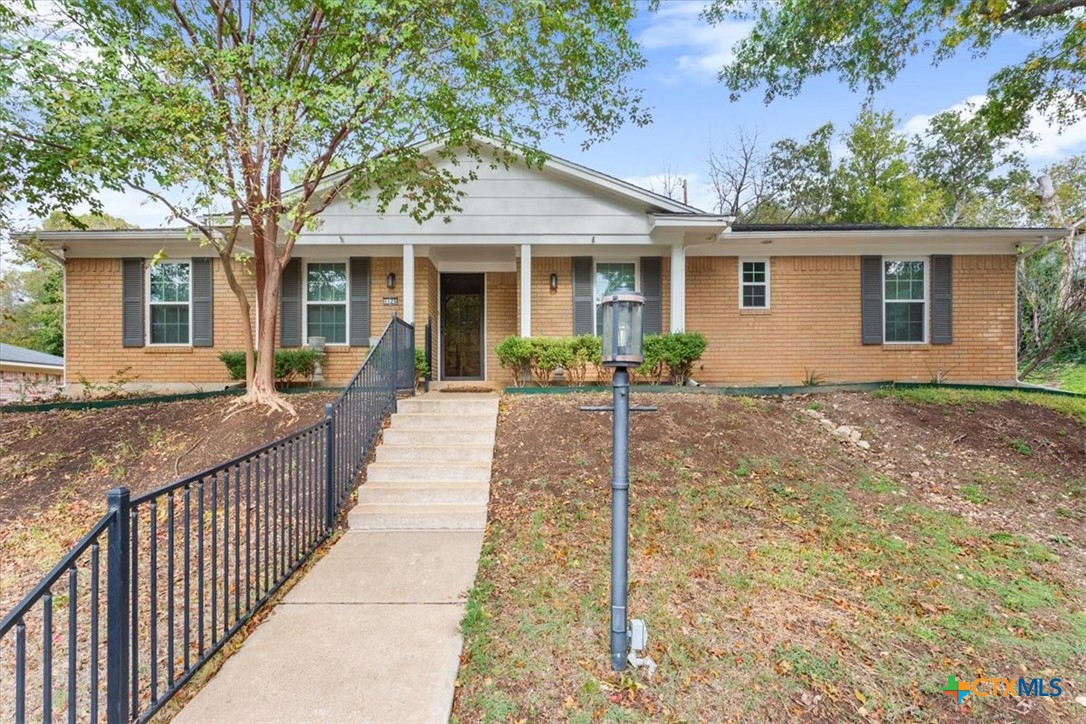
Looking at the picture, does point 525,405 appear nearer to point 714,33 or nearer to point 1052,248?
point 714,33

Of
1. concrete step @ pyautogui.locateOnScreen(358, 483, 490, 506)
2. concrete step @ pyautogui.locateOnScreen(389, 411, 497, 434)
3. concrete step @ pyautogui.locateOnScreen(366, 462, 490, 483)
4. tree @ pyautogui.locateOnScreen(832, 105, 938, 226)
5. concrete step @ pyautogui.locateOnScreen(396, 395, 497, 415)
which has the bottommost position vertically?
concrete step @ pyautogui.locateOnScreen(358, 483, 490, 506)

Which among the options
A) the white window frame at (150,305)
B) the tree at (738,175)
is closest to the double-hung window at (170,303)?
the white window frame at (150,305)

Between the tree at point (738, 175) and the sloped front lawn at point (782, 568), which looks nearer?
the sloped front lawn at point (782, 568)

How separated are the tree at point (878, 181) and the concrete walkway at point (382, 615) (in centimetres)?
2186

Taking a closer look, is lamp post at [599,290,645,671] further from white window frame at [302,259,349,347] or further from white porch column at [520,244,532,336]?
white window frame at [302,259,349,347]

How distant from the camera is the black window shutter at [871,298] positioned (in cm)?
1000

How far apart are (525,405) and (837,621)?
4455 mm

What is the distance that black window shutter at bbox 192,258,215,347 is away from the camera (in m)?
9.90

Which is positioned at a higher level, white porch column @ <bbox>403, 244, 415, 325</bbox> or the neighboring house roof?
white porch column @ <bbox>403, 244, 415, 325</bbox>

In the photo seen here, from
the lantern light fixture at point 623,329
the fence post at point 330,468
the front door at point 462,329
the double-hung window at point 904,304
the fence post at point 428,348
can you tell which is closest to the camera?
the lantern light fixture at point 623,329

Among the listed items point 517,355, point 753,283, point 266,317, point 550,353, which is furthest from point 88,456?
point 753,283

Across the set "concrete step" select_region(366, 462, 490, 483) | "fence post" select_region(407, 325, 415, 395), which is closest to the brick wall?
"fence post" select_region(407, 325, 415, 395)

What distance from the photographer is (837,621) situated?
3.17 m

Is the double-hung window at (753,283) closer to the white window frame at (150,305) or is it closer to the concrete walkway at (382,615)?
the concrete walkway at (382,615)
